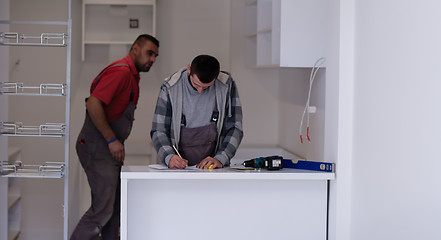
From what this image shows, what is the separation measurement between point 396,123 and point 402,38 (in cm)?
29

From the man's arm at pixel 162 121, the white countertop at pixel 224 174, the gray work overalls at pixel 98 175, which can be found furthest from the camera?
the gray work overalls at pixel 98 175

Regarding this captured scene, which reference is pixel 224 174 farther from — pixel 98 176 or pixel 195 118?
pixel 98 176

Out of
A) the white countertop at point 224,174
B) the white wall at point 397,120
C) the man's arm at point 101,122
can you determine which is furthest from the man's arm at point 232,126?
the white wall at point 397,120

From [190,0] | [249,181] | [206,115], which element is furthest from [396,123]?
[190,0]

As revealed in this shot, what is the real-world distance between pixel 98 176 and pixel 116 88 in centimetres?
57

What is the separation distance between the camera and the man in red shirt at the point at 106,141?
142 inches

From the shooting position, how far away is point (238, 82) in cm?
512

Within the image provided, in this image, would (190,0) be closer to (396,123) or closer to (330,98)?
(330,98)

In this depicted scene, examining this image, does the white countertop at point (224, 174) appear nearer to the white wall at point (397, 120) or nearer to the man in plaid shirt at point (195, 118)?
the white wall at point (397, 120)

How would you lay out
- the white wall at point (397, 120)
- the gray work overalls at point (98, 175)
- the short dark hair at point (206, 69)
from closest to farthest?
1. the white wall at point (397, 120)
2. the short dark hair at point (206, 69)
3. the gray work overalls at point (98, 175)

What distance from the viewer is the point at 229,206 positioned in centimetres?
265

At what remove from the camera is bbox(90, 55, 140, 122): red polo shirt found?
3584 millimetres

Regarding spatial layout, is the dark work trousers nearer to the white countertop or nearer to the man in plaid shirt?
the man in plaid shirt

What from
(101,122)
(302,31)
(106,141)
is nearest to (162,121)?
(101,122)
